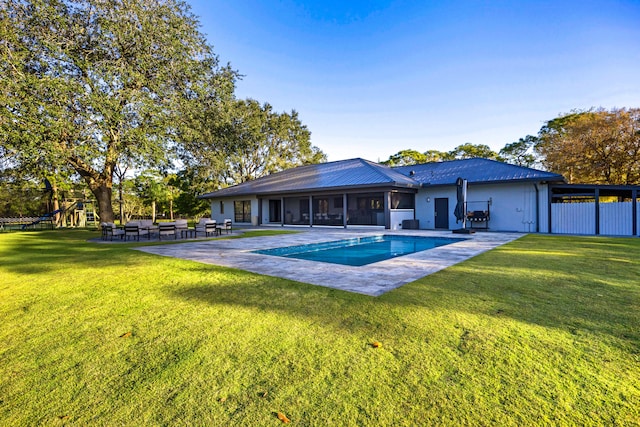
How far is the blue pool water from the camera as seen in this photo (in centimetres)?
887

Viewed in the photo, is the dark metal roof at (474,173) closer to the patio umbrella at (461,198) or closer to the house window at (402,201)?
the house window at (402,201)

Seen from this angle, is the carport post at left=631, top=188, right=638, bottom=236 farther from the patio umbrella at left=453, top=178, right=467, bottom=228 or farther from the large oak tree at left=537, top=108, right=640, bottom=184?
the large oak tree at left=537, top=108, right=640, bottom=184

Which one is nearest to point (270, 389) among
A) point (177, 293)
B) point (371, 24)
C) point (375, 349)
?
point (375, 349)

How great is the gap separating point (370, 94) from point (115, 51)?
52.9 ft

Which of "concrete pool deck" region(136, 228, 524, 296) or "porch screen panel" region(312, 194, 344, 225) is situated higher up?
"porch screen panel" region(312, 194, 344, 225)

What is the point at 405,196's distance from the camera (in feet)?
61.6

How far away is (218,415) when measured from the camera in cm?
185

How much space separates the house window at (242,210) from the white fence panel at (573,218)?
19.7m

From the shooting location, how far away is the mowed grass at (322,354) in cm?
189

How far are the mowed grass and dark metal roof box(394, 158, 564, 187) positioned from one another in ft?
39.6

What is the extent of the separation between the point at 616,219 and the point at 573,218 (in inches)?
59.5

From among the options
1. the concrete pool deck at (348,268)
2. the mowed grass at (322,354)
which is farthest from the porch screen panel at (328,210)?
the mowed grass at (322,354)

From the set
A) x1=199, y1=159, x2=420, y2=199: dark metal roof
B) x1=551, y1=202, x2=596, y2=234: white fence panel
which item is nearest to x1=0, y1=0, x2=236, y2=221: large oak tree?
x1=199, y1=159, x2=420, y2=199: dark metal roof

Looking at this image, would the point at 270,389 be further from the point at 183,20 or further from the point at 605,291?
the point at 183,20
